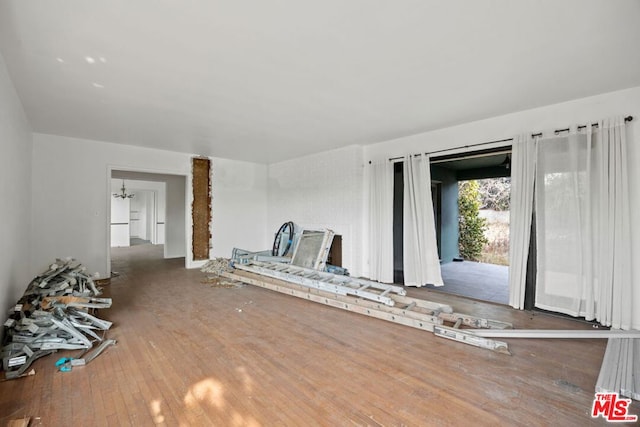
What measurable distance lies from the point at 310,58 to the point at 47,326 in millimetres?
3332

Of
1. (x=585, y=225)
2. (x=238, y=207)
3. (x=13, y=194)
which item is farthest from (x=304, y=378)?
(x=238, y=207)

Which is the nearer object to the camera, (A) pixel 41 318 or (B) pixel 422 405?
(B) pixel 422 405

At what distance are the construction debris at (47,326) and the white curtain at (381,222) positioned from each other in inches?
151

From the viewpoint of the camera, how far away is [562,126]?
10.6ft

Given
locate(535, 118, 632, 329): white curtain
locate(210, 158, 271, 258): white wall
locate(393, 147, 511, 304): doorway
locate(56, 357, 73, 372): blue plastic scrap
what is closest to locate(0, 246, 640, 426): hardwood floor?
locate(56, 357, 73, 372): blue plastic scrap

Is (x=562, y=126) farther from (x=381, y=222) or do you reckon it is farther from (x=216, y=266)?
(x=216, y=266)

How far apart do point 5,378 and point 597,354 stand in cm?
469

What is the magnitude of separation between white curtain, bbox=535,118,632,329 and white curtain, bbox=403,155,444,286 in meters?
1.33

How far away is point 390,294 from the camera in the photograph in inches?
141

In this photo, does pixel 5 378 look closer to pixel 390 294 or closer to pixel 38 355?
pixel 38 355

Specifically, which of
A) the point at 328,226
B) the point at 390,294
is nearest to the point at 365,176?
the point at 328,226

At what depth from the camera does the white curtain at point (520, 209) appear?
3410 millimetres

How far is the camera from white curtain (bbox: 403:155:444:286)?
4371 mm

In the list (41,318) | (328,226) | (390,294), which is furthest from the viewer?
(328,226)
